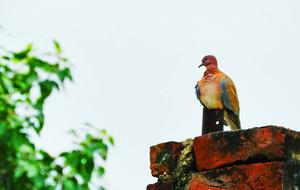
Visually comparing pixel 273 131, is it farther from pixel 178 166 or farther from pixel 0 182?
pixel 0 182

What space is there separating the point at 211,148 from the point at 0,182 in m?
1.71

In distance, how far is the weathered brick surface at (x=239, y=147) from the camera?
418 centimetres

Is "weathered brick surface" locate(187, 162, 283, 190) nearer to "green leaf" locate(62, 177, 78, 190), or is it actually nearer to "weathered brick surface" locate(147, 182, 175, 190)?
"weathered brick surface" locate(147, 182, 175, 190)

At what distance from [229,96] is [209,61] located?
1.56 feet

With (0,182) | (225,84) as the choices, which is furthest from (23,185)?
(225,84)

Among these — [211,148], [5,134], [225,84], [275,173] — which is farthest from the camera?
[225,84]

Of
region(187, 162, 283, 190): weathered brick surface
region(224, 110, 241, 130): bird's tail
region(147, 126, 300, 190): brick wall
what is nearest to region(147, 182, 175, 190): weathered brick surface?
region(147, 126, 300, 190): brick wall

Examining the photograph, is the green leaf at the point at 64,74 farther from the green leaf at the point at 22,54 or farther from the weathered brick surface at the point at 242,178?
the weathered brick surface at the point at 242,178

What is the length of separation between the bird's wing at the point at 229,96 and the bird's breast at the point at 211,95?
0.16 ft

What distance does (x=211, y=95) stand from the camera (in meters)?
5.05

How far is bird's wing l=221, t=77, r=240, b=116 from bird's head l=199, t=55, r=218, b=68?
0.22 meters

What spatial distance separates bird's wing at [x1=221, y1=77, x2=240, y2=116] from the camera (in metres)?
5.18

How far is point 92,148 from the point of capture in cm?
302

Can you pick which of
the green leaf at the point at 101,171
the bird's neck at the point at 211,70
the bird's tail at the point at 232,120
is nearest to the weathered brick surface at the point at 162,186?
the bird's tail at the point at 232,120
